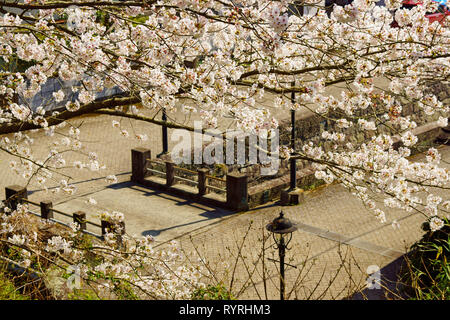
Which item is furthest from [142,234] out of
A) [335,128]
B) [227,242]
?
[335,128]

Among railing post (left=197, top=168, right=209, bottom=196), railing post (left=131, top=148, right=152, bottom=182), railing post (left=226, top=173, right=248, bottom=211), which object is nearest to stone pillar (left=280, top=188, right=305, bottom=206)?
railing post (left=226, top=173, right=248, bottom=211)

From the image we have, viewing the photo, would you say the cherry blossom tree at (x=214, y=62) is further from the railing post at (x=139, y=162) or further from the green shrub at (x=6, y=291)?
the railing post at (x=139, y=162)

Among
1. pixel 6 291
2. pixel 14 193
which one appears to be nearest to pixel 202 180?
pixel 14 193

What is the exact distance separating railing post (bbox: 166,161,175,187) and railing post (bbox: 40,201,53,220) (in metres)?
3.76

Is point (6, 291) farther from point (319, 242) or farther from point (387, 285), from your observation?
point (319, 242)

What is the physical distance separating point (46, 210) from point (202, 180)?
13.7ft

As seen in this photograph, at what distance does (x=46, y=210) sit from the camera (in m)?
15.5

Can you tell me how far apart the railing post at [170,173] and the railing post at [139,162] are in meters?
0.77

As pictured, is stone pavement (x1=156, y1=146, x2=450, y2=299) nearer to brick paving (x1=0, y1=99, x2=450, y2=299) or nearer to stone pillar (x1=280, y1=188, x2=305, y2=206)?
brick paving (x1=0, y1=99, x2=450, y2=299)

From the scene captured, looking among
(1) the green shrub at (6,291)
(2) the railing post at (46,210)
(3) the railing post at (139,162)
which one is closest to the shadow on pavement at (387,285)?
(1) the green shrub at (6,291)

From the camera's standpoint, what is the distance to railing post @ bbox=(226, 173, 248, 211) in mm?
17234

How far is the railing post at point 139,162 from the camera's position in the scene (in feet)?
61.6
